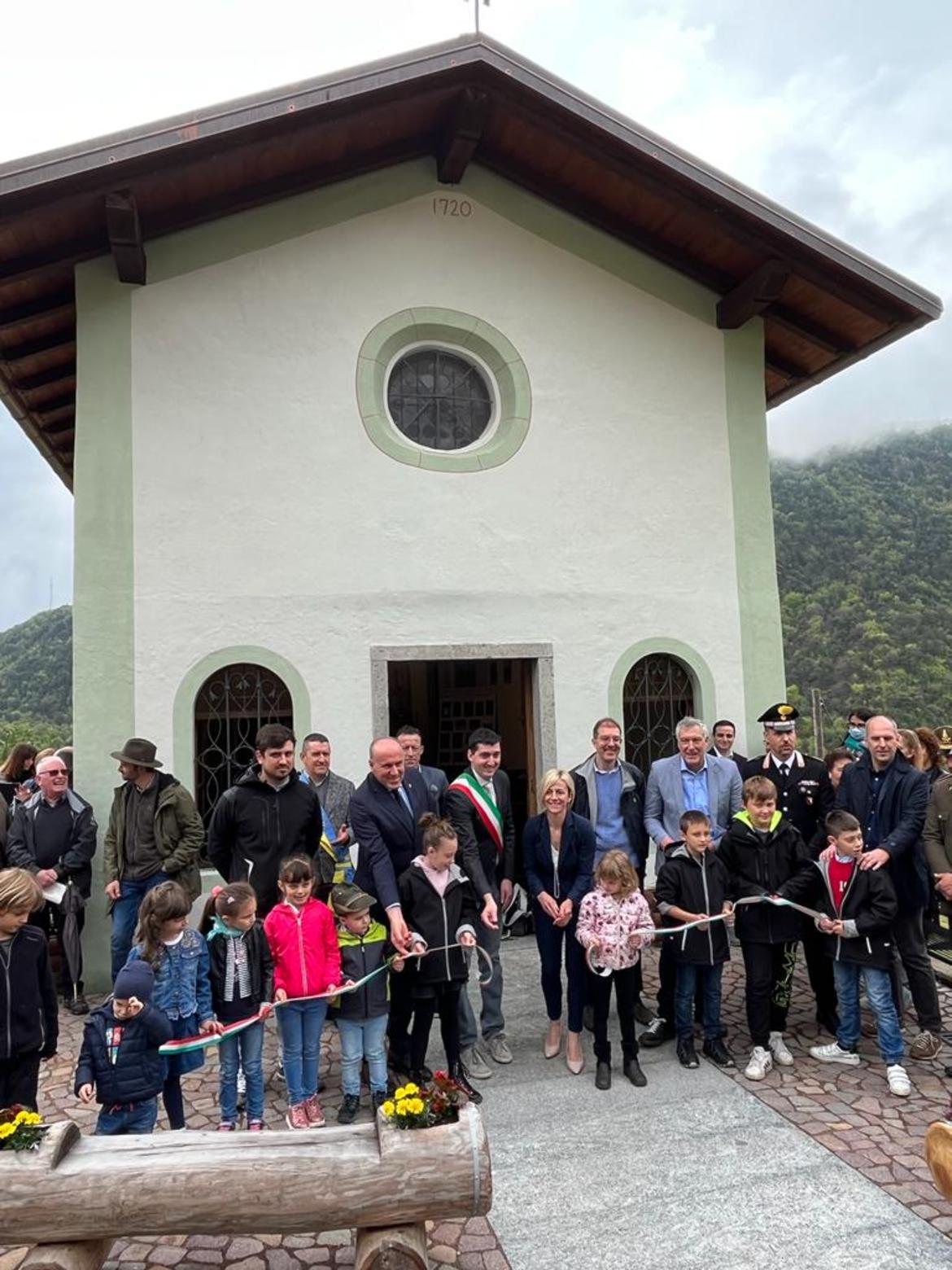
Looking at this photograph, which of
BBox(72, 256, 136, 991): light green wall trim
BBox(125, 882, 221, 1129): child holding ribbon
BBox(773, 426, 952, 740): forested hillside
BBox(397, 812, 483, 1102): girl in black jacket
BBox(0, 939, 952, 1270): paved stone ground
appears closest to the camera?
BBox(0, 939, 952, 1270): paved stone ground

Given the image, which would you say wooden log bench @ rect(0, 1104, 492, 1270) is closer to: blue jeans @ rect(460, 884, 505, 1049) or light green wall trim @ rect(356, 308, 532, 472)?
blue jeans @ rect(460, 884, 505, 1049)

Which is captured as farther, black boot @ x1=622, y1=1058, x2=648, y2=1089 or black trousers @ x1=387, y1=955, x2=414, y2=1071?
black boot @ x1=622, y1=1058, x2=648, y2=1089

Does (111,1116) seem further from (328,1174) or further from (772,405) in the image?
(772,405)

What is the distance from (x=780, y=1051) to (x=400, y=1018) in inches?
83.7

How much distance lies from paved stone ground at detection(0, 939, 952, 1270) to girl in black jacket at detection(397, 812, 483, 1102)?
1.32 ft

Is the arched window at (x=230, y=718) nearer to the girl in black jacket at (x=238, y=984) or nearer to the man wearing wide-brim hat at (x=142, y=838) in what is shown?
the man wearing wide-brim hat at (x=142, y=838)

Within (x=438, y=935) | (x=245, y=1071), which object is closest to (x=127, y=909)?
(x=245, y=1071)

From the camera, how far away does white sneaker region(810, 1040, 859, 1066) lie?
16.9 feet

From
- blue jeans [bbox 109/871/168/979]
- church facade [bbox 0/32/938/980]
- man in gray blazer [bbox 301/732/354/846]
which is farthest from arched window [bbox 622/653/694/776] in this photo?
blue jeans [bbox 109/871/168/979]

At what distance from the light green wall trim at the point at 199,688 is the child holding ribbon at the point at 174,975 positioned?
107 inches

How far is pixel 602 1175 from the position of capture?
4.07 m

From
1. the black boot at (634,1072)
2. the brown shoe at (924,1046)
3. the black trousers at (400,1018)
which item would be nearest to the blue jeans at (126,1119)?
the black trousers at (400,1018)

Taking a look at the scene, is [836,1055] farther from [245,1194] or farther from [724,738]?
[245,1194]

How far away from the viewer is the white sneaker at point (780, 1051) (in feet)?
16.9
